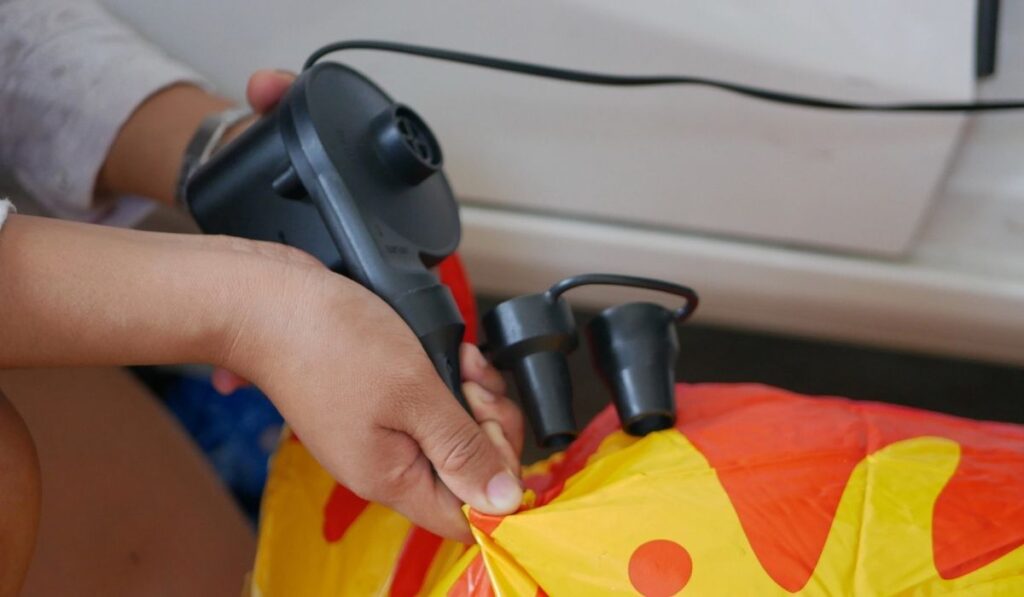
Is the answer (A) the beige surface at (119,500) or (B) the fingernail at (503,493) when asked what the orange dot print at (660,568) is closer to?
(B) the fingernail at (503,493)

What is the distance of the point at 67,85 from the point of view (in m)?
0.61

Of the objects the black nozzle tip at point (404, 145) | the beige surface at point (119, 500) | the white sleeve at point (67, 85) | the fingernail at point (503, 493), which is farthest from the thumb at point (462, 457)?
the white sleeve at point (67, 85)

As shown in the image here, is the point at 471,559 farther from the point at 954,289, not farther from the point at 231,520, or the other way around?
the point at 954,289

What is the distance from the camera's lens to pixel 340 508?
0.50m

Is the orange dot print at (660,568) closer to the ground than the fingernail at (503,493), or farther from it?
closer to the ground

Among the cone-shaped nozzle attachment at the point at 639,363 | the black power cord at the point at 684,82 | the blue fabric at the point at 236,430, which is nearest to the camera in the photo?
the cone-shaped nozzle attachment at the point at 639,363

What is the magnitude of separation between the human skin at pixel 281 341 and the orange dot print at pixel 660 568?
6cm

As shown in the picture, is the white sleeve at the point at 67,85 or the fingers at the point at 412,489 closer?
the fingers at the point at 412,489

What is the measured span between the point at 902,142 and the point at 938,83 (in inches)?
1.7

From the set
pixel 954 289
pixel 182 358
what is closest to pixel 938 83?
pixel 954 289

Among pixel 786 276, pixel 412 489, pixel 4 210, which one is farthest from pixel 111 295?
pixel 786 276

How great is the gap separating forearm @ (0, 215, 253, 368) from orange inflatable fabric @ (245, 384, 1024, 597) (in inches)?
5.9

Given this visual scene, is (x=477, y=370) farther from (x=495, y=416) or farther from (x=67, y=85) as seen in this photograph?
(x=67, y=85)

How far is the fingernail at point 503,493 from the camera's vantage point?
16.4 inches
